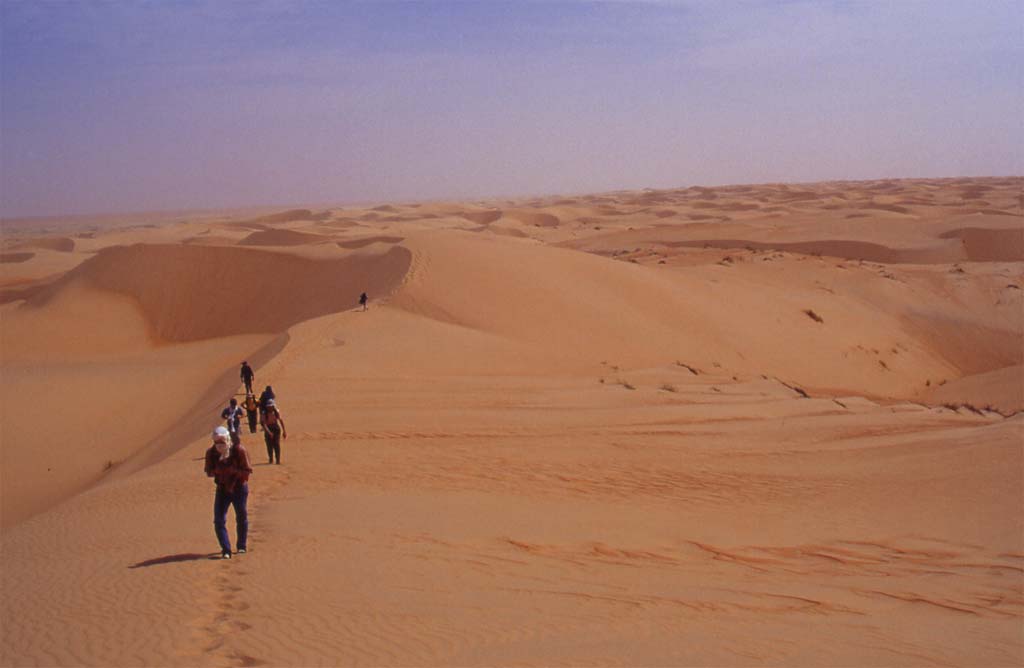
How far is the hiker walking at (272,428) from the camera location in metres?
11.2

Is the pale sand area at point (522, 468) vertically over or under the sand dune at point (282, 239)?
under

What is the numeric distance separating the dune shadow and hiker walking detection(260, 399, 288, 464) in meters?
3.40

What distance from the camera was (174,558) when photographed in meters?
7.74

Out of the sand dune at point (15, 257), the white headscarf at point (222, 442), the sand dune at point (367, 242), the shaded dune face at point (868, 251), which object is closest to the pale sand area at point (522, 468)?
the white headscarf at point (222, 442)

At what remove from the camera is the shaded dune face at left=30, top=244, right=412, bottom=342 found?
28.1 metres

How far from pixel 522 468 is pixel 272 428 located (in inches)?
128

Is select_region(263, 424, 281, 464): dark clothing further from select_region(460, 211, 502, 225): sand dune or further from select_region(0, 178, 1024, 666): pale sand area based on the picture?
select_region(460, 211, 502, 225): sand dune

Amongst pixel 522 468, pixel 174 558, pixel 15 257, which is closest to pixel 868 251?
pixel 522 468

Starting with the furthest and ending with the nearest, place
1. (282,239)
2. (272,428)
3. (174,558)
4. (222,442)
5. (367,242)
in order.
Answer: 1. (282,239)
2. (367,242)
3. (272,428)
4. (174,558)
5. (222,442)

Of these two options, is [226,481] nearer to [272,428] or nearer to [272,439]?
[272,428]

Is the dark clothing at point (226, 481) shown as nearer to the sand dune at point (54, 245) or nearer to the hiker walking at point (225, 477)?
the hiker walking at point (225, 477)

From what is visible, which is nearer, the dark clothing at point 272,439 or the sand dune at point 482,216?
the dark clothing at point 272,439

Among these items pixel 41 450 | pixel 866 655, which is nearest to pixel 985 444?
pixel 866 655

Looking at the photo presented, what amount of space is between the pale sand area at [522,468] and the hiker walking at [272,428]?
30 cm
